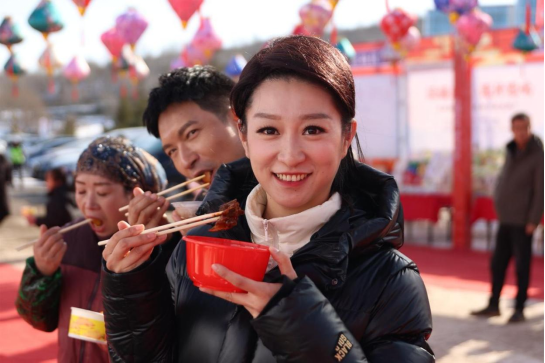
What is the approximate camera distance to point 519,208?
6340 millimetres

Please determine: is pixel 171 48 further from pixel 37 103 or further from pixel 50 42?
pixel 50 42

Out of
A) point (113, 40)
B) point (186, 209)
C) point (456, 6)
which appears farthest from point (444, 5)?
point (186, 209)

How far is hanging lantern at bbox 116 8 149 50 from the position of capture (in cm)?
995

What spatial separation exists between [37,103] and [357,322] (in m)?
51.9

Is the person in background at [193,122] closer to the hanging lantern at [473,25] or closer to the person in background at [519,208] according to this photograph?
the person in background at [519,208]

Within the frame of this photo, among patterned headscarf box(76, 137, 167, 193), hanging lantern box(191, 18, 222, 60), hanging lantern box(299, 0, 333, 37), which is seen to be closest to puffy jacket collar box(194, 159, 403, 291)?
patterned headscarf box(76, 137, 167, 193)

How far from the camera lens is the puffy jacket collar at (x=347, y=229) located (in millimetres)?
1438

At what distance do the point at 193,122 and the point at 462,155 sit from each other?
8.29 metres

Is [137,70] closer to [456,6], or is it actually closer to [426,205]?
[426,205]

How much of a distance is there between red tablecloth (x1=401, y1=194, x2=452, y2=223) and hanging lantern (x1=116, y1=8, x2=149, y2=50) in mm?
5247

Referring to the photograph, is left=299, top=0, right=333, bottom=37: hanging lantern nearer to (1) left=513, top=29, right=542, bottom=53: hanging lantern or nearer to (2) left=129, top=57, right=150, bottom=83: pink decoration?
(1) left=513, top=29, right=542, bottom=53: hanging lantern

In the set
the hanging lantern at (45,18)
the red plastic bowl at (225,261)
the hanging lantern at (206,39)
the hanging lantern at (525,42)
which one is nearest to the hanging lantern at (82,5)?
the hanging lantern at (45,18)

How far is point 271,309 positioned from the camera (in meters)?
1.30

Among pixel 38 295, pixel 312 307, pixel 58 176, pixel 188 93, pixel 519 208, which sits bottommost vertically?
pixel 519 208
